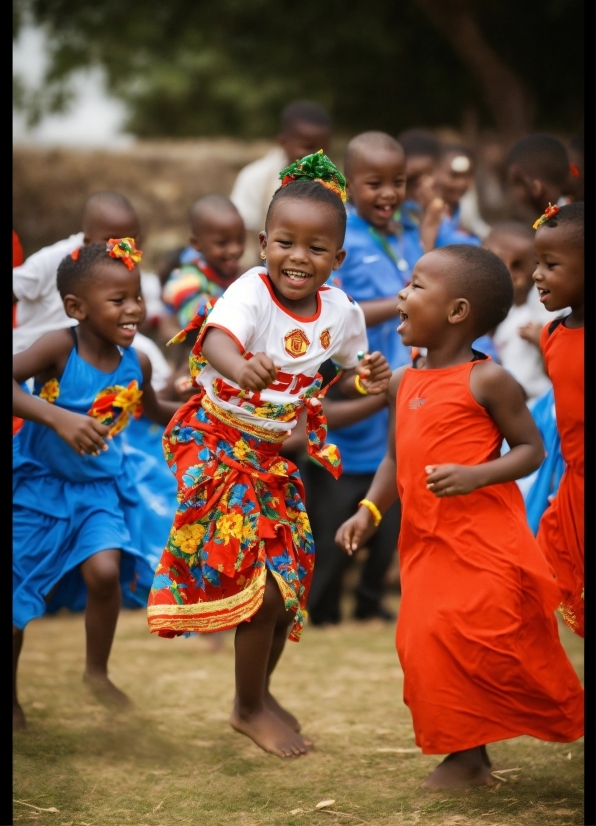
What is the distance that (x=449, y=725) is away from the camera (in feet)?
11.0

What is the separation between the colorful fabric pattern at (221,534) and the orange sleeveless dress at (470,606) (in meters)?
0.49

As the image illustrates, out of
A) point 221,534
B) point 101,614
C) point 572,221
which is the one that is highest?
point 572,221

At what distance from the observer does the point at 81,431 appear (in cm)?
380

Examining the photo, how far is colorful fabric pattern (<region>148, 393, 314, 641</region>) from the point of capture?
3660 mm

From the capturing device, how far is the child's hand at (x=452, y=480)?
3.26 metres

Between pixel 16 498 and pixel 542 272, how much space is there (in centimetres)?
221

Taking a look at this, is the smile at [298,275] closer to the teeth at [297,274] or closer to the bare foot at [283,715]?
the teeth at [297,274]

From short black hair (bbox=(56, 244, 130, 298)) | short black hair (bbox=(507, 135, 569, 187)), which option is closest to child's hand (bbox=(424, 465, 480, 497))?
short black hair (bbox=(56, 244, 130, 298))

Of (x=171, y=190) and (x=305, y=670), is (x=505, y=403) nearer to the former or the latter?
(x=305, y=670)

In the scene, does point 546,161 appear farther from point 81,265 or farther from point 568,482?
point 81,265

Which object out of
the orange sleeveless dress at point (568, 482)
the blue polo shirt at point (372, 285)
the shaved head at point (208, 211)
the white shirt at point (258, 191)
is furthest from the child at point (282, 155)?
the orange sleeveless dress at point (568, 482)

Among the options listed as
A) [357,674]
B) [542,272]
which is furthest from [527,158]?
[357,674]

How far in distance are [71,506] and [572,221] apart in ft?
7.07

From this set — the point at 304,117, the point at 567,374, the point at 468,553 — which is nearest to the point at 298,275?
the point at 567,374
